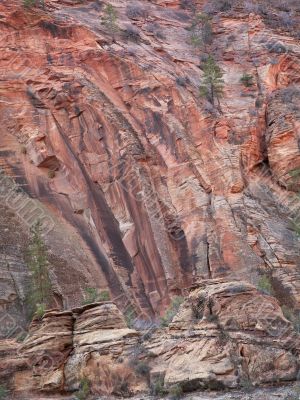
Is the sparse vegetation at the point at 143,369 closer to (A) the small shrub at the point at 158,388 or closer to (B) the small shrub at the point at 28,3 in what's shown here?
(A) the small shrub at the point at 158,388

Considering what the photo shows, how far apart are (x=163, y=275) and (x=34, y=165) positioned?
8533 millimetres

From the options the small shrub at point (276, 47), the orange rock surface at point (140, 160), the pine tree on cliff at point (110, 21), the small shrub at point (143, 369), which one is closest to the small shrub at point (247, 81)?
the orange rock surface at point (140, 160)

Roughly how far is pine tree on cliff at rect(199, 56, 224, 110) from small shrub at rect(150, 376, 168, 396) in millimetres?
20295

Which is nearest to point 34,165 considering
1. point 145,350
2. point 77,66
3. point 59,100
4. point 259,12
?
point 59,100

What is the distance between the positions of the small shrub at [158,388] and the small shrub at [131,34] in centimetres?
2519

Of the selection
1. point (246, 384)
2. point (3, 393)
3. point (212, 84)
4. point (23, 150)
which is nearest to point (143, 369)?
point (246, 384)

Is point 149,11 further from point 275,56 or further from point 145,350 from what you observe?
point 145,350

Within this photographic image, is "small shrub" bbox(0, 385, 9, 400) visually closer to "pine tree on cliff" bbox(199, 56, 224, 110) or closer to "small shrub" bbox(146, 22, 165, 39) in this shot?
"pine tree on cliff" bbox(199, 56, 224, 110)

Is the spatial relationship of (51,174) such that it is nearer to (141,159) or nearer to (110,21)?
(141,159)

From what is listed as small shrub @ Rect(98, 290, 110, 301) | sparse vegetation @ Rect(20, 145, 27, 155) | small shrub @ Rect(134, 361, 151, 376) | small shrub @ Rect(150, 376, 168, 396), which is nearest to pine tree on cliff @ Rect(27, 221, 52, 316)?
small shrub @ Rect(98, 290, 110, 301)

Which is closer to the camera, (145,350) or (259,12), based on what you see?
(145,350)

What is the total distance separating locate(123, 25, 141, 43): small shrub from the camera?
38375 millimetres

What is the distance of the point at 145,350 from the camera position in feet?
60.5

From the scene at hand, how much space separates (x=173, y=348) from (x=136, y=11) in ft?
Result: 100
